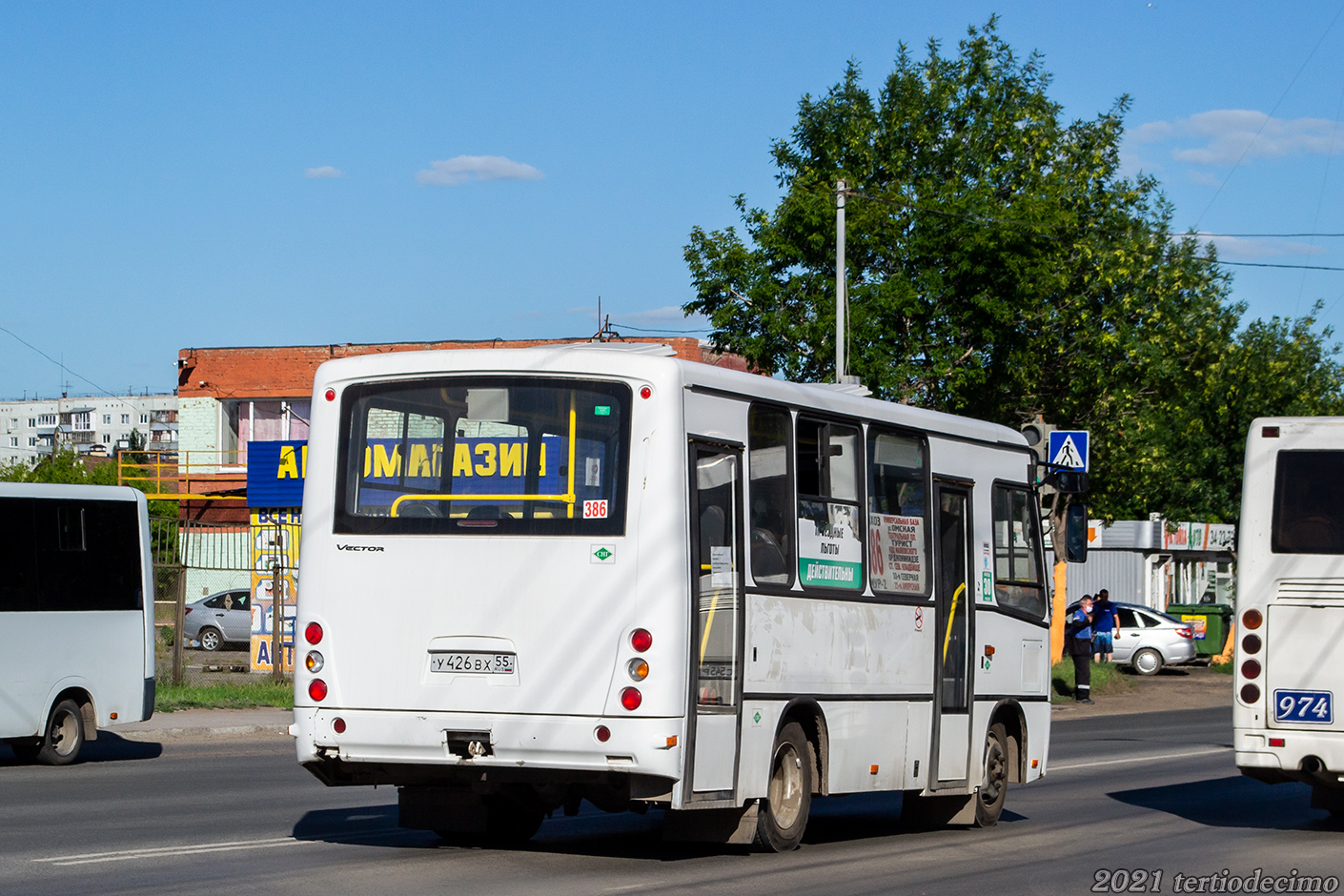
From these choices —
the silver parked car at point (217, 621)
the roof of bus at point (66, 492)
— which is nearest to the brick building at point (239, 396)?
the silver parked car at point (217, 621)

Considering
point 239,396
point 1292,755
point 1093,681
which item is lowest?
point 1093,681

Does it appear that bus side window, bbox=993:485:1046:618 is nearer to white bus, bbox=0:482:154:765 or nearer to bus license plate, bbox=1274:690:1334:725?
bus license plate, bbox=1274:690:1334:725

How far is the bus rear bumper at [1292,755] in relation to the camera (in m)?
12.3

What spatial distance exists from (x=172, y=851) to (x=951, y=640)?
225 inches

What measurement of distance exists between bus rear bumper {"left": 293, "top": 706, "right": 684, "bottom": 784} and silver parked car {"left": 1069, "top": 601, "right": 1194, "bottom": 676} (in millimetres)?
32814

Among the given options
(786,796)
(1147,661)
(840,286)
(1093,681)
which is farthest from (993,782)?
(1147,661)

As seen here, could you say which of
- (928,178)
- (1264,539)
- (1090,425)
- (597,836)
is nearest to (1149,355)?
(1090,425)

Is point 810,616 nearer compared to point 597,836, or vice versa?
point 810,616

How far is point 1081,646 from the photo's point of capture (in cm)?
3030

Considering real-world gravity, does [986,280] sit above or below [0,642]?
above

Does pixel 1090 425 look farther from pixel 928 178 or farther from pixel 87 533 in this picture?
pixel 87 533

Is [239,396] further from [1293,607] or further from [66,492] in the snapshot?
[1293,607]

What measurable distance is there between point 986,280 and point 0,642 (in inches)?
790

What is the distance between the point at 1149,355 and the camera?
3656 centimetres
